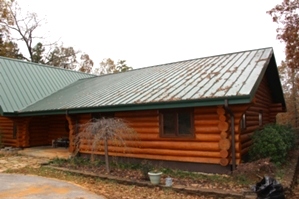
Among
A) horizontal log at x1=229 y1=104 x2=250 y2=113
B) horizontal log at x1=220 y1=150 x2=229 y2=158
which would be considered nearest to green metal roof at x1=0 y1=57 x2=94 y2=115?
horizontal log at x1=220 y1=150 x2=229 y2=158

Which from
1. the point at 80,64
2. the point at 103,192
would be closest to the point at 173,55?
the point at 80,64

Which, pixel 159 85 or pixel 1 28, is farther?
pixel 1 28

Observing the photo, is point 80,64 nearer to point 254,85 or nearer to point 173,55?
point 173,55

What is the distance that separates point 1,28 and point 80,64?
12.6 m

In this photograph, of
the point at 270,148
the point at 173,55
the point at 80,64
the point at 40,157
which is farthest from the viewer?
the point at 173,55

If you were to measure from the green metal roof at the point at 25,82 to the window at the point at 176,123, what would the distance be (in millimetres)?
9298

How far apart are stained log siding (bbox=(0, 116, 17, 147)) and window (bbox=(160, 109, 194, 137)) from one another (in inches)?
404

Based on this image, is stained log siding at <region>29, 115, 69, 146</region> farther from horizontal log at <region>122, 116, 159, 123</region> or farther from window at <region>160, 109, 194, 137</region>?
window at <region>160, 109, 194, 137</region>

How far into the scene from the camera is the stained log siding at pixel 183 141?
26.8ft

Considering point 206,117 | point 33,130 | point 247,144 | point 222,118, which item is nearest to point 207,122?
point 206,117

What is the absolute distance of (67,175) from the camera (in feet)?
30.3

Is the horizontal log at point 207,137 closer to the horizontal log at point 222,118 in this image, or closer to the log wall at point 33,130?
the horizontal log at point 222,118

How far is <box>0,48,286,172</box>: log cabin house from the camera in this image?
8070mm

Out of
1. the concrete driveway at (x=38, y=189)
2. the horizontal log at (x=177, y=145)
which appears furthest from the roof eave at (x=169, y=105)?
the concrete driveway at (x=38, y=189)
